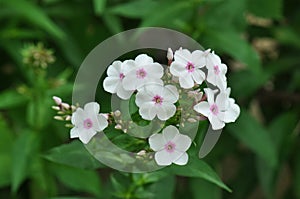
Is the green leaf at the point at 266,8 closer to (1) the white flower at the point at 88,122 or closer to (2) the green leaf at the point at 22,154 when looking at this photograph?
(2) the green leaf at the point at 22,154

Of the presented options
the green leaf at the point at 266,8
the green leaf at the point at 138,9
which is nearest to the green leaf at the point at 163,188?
the green leaf at the point at 138,9

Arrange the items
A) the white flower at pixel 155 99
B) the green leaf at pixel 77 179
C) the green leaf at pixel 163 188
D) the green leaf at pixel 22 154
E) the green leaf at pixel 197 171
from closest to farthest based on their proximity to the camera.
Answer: the white flower at pixel 155 99, the green leaf at pixel 197 171, the green leaf at pixel 163 188, the green leaf at pixel 22 154, the green leaf at pixel 77 179

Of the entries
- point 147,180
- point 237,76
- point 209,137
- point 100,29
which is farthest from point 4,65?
point 209,137

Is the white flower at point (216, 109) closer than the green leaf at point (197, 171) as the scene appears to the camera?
Yes

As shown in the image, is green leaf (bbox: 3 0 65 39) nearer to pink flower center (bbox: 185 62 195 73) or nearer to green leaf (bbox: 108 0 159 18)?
green leaf (bbox: 108 0 159 18)

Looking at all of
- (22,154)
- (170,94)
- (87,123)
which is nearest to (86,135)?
(87,123)
